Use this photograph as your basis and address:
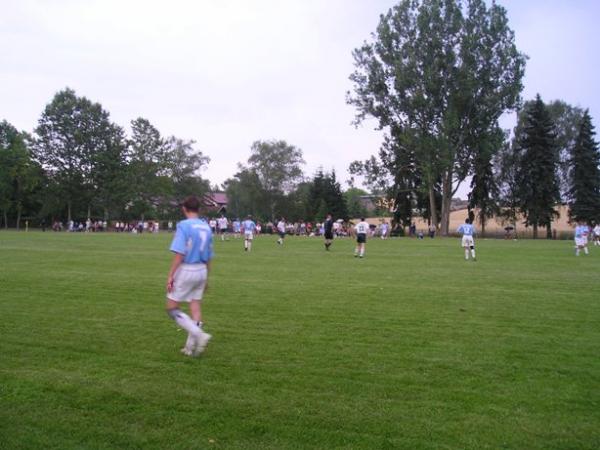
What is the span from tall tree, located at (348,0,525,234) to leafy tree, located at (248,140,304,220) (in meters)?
37.8

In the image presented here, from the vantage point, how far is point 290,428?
4070 mm

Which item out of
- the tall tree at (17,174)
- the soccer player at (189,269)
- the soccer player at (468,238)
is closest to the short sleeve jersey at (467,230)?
the soccer player at (468,238)

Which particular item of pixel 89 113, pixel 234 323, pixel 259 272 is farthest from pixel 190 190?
pixel 234 323

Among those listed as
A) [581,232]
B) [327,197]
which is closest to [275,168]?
[327,197]

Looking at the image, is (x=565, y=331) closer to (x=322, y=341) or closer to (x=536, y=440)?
(x=322, y=341)

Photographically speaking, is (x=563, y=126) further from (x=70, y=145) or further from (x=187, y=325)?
(x=187, y=325)

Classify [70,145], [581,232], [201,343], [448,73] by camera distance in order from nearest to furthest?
[201,343] → [581,232] → [448,73] → [70,145]

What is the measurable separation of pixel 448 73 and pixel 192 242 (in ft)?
148

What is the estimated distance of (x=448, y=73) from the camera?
4659 cm

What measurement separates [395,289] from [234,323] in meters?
4.73

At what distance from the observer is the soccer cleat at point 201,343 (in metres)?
5.79

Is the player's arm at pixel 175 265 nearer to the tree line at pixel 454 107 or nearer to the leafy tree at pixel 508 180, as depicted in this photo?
the tree line at pixel 454 107

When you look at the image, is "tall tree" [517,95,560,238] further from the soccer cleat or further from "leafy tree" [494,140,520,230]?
the soccer cleat

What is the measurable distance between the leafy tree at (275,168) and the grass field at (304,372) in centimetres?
7429
